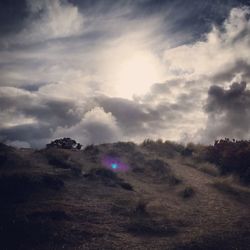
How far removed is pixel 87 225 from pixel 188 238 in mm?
4213

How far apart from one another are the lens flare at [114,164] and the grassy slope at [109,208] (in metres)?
0.54

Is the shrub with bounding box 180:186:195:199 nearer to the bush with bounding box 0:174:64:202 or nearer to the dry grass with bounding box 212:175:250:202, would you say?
the dry grass with bounding box 212:175:250:202

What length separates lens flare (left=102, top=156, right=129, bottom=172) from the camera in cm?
2358

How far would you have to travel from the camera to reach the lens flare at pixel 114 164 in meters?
23.6

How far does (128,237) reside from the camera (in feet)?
42.7

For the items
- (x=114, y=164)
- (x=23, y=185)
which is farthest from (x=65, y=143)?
(x=23, y=185)

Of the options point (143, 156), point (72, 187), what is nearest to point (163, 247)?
point (72, 187)

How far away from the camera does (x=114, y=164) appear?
24641mm

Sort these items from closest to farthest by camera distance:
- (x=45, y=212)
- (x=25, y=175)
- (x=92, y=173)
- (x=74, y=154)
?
1. (x=45, y=212)
2. (x=25, y=175)
3. (x=92, y=173)
4. (x=74, y=154)

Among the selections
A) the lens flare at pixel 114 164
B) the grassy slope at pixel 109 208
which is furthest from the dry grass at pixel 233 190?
the lens flare at pixel 114 164

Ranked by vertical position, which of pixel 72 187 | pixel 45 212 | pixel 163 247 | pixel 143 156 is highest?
A: pixel 143 156

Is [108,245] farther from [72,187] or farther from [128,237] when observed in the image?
[72,187]

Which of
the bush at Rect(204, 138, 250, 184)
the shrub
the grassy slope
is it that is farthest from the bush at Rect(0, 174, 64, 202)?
the bush at Rect(204, 138, 250, 184)

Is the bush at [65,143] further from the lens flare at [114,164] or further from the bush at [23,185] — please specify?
the bush at [23,185]
